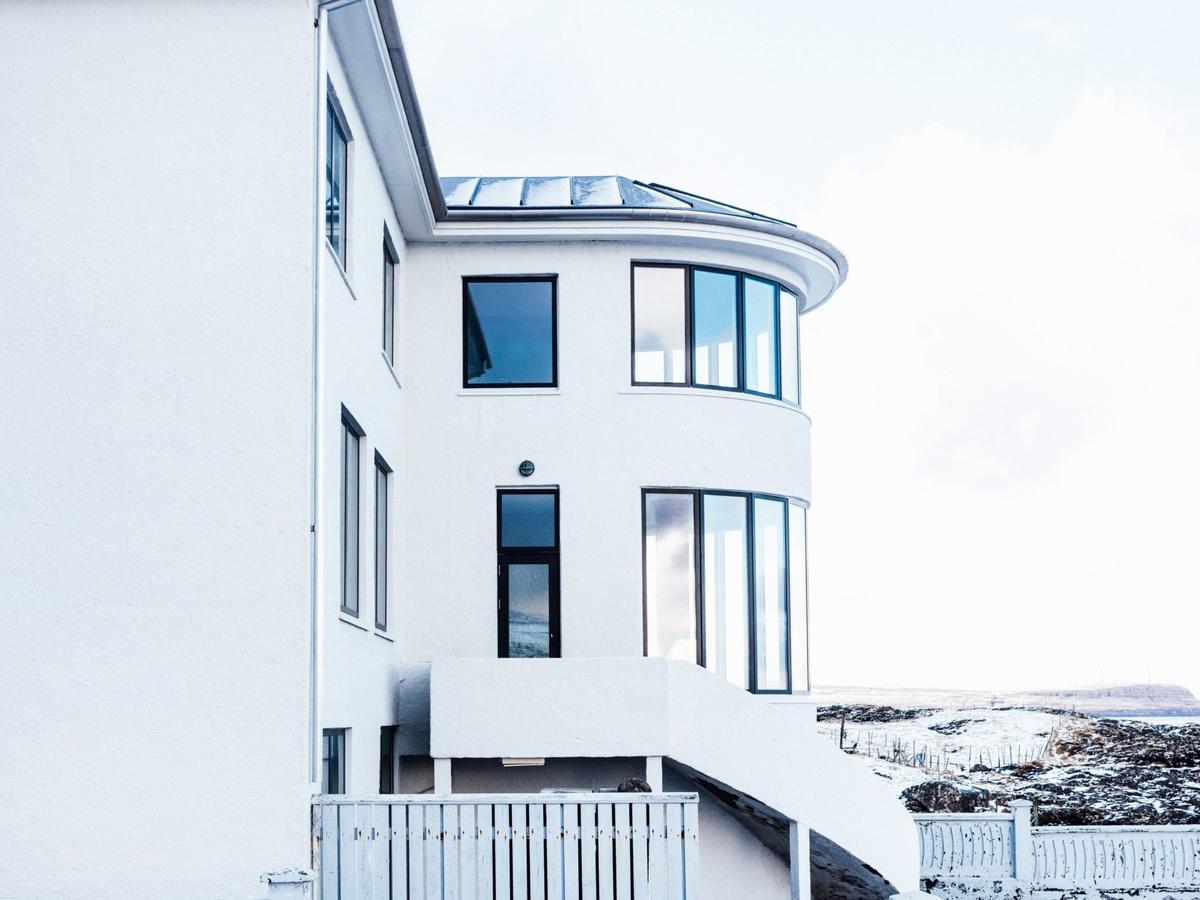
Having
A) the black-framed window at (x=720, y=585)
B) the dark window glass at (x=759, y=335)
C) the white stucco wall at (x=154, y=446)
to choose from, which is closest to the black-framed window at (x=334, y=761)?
the white stucco wall at (x=154, y=446)

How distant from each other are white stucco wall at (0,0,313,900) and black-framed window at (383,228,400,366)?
189 inches

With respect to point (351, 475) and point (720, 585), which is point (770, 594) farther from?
point (351, 475)

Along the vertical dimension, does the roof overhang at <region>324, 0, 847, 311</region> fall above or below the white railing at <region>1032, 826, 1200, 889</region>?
above

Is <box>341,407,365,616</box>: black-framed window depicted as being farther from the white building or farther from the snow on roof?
the snow on roof

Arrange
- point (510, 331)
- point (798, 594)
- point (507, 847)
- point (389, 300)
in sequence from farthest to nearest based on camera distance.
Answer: point (798, 594) → point (510, 331) → point (389, 300) → point (507, 847)

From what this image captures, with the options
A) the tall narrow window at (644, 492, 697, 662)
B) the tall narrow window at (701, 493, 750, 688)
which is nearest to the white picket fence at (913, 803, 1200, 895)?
the tall narrow window at (701, 493, 750, 688)

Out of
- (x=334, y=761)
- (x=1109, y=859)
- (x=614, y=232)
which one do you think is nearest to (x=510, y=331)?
(x=614, y=232)

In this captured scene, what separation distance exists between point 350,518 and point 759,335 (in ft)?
21.0

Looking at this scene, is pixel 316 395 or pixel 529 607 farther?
pixel 529 607

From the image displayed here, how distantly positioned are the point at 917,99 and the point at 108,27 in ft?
91.0

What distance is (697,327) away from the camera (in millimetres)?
17844

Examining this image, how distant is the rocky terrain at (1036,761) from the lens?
3753 centimetres

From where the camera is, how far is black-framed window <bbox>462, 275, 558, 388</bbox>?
58.0 ft

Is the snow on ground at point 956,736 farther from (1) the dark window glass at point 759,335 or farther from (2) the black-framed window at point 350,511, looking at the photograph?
(2) the black-framed window at point 350,511
